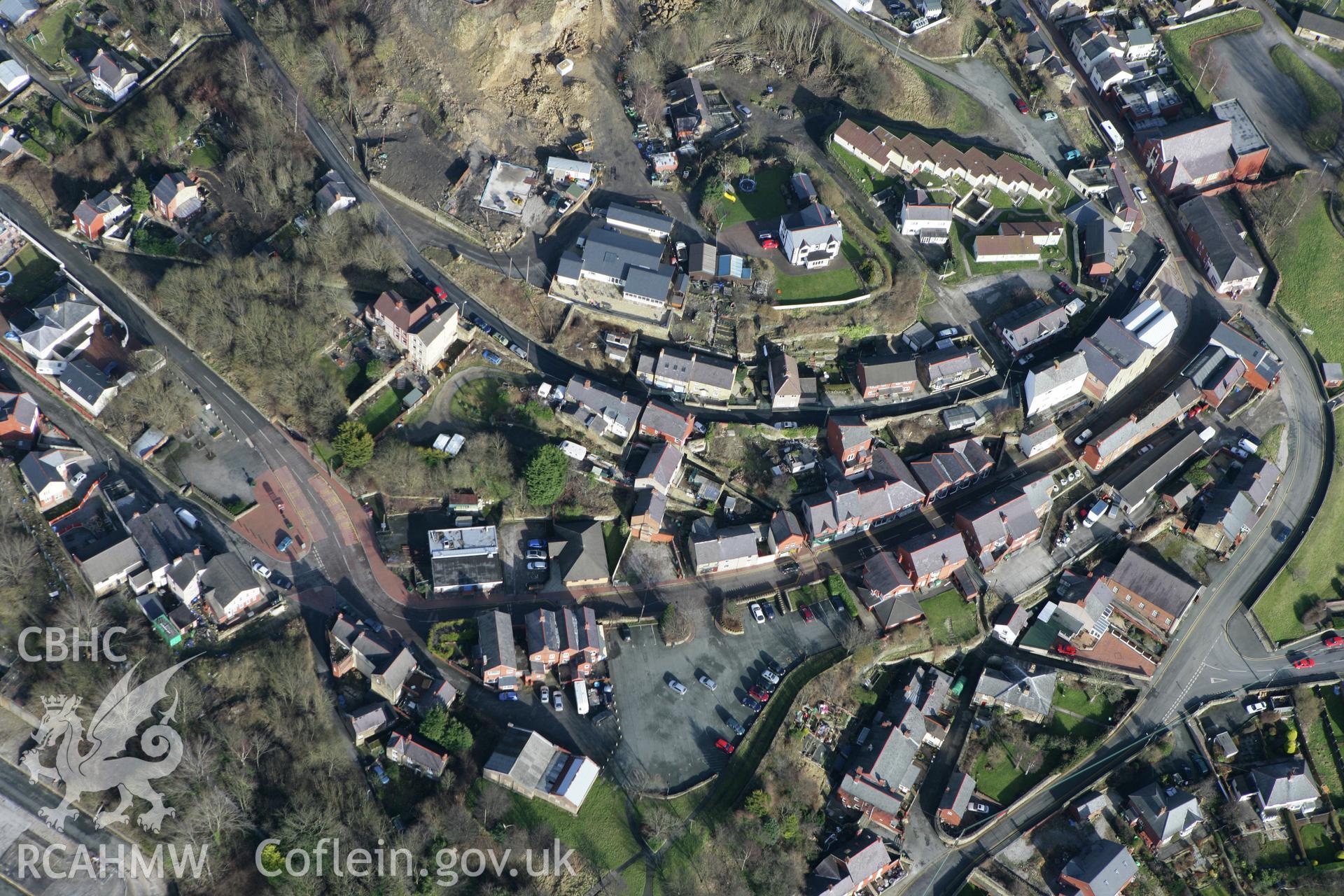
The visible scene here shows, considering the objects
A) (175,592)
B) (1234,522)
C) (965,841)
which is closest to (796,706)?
(965,841)

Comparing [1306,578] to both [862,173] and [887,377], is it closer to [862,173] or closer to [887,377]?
[887,377]

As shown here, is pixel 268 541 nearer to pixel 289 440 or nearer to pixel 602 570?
pixel 289 440

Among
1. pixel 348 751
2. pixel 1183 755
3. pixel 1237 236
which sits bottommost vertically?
pixel 1183 755

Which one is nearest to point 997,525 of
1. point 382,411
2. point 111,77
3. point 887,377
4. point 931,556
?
point 931,556

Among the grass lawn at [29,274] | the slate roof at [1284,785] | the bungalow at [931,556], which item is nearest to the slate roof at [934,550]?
the bungalow at [931,556]

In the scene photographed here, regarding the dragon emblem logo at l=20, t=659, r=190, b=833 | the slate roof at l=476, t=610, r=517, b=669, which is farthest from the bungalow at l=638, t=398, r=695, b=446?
the dragon emblem logo at l=20, t=659, r=190, b=833

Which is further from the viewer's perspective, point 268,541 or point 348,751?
point 268,541
